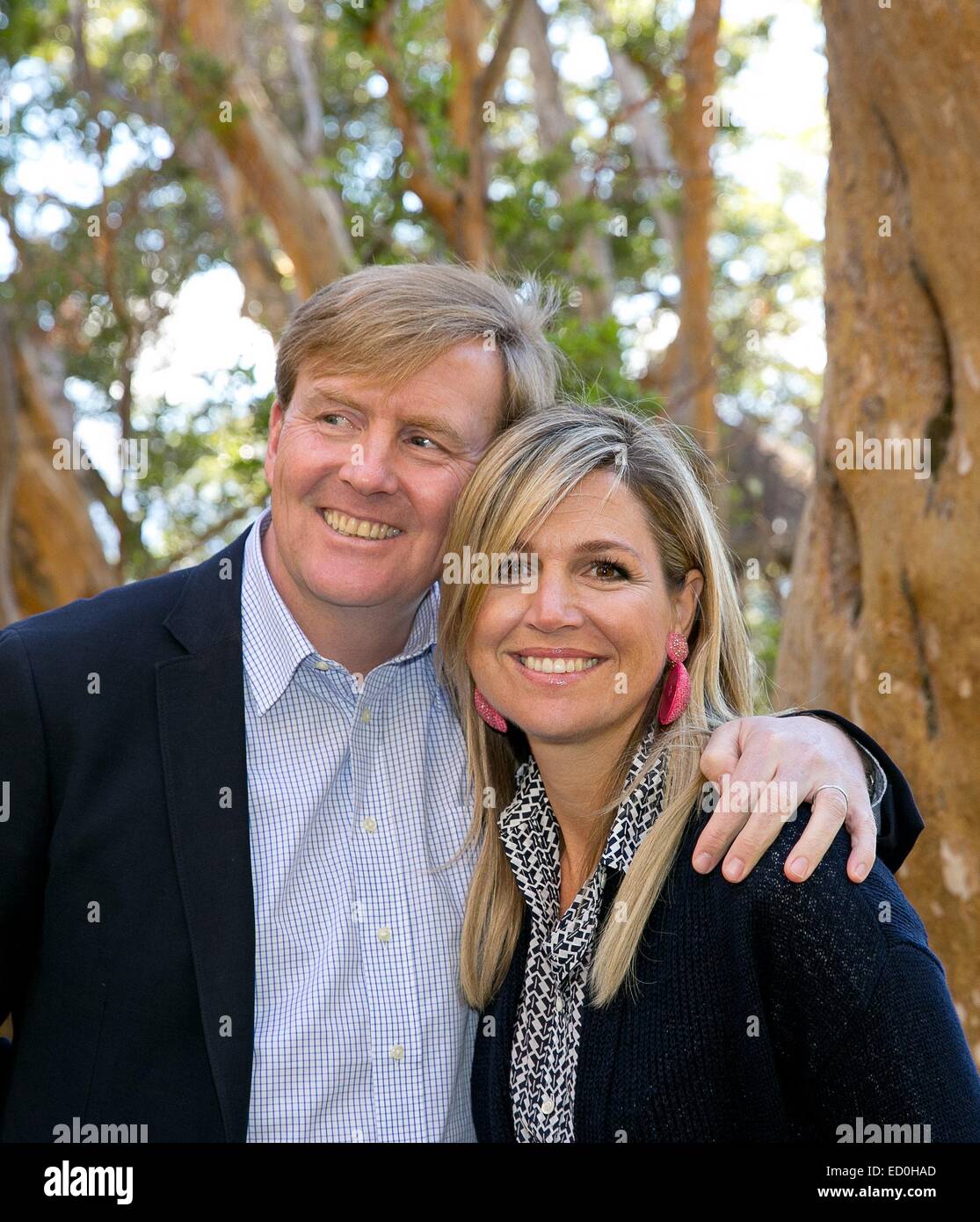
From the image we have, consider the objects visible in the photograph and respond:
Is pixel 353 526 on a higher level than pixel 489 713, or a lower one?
higher

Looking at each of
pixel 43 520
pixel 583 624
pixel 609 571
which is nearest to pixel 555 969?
pixel 583 624

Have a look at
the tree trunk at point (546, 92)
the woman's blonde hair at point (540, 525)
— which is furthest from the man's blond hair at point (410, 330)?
the tree trunk at point (546, 92)

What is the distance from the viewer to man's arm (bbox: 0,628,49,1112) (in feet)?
7.95

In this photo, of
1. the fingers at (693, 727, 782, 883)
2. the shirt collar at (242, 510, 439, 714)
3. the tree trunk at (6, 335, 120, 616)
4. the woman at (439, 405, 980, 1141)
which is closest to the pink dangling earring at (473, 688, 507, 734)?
the woman at (439, 405, 980, 1141)

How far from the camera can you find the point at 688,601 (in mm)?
2725

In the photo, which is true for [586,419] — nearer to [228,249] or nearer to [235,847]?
[235,847]

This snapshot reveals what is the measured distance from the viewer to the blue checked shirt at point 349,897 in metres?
2.49

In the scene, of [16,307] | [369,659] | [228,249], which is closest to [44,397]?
[16,307]

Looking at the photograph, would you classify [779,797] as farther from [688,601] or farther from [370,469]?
[370,469]

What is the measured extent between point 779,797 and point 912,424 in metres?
1.95

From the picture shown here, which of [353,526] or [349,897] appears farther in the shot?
[353,526]

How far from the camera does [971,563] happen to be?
3.62 meters

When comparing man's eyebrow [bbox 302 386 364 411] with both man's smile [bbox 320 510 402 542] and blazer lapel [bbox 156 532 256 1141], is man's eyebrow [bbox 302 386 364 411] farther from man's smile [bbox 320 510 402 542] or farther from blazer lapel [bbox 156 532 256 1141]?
blazer lapel [bbox 156 532 256 1141]

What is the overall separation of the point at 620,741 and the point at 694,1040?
61 centimetres
